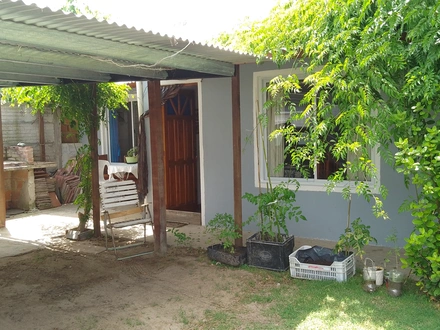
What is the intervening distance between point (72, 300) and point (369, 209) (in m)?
3.80

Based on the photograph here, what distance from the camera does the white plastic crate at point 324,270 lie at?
→ 4805mm

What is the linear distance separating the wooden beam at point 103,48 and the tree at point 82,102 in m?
2.16

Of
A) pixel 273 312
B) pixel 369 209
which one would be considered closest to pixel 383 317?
pixel 273 312

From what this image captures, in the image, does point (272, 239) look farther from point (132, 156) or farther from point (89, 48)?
point (132, 156)

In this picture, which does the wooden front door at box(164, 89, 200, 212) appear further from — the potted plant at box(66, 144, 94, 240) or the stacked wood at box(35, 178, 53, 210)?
the stacked wood at box(35, 178, 53, 210)

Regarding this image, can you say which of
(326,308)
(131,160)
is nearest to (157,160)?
(326,308)

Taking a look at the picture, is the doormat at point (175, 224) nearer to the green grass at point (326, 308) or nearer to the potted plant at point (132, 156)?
the potted plant at point (132, 156)

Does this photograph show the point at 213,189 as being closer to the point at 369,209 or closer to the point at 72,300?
the point at 369,209

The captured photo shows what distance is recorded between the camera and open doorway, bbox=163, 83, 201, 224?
8391 mm

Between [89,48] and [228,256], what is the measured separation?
2814 mm

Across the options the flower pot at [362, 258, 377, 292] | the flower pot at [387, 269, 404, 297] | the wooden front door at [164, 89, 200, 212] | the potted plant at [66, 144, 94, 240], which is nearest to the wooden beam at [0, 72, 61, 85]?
A: the potted plant at [66, 144, 94, 240]

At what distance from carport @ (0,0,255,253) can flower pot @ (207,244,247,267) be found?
381 millimetres

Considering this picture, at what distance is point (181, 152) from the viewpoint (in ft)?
28.4

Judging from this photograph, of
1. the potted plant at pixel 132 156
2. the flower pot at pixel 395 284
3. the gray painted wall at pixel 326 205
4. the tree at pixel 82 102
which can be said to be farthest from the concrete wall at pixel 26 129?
the flower pot at pixel 395 284
